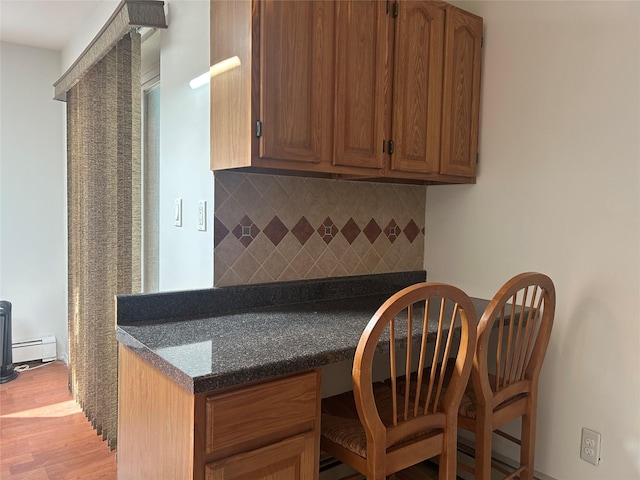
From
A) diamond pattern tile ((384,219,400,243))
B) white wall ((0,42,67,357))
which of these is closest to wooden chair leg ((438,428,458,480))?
diamond pattern tile ((384,219,400,243))

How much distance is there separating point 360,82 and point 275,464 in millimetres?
1351

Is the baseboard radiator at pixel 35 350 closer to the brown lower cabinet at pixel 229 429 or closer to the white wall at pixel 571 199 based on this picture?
the brown lower cabinet at pixel 229 429

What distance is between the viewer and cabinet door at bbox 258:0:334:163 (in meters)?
1.60

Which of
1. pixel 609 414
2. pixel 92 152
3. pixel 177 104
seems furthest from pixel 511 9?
pixel 92 152

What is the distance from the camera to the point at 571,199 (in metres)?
1.93

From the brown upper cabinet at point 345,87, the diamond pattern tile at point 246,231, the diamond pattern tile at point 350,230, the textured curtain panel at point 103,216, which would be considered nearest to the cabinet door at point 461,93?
the brown upper cabinet at point 345,87

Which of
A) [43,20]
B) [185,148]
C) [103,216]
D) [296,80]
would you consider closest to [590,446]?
[296,80]

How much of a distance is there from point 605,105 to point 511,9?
64 centimetres

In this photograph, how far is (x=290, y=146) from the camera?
1665 millimetres

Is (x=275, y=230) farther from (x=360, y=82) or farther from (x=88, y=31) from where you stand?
(x=88, y=31)

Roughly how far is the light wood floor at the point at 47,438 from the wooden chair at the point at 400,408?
1.51 metres

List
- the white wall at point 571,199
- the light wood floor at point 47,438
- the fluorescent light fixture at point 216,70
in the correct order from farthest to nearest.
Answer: the light wood floor at point 47,438
the white wall at point 571,199
the fluorescent light fixture at point 216,70

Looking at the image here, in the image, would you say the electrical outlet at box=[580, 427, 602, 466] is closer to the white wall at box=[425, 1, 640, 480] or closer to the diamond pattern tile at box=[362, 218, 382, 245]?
the white wall at box=[425, 1, 640, 480]

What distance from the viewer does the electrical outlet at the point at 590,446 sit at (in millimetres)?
1850
